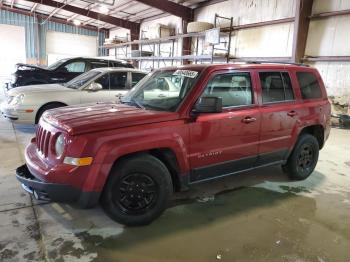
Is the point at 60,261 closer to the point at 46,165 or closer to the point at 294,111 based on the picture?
the point at 46,165

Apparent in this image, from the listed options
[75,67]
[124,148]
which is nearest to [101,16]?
[75,67]

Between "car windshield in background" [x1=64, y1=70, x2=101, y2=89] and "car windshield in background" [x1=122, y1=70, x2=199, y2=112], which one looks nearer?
"car windshield in background" [x1=122, y1=70, x2=199, y2=112]

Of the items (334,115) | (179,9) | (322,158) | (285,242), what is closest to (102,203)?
(285,242)

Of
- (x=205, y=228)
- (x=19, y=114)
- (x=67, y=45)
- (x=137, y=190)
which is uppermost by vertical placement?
(x=67, y=45)

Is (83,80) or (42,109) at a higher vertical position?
(83,80)

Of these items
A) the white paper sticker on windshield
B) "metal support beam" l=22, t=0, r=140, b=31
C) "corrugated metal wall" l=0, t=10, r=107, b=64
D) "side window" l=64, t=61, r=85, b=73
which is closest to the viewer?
the white paper sticker on windshield

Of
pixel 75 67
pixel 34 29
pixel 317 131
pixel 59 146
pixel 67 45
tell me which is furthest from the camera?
pixel 67 45

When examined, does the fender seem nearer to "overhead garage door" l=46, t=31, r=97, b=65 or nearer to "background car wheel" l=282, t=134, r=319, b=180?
"background car wheel" l=282, t=134, r=319, b=180

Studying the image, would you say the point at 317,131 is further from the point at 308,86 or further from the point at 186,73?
the point at 186,73

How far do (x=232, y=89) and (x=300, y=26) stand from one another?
6.97m

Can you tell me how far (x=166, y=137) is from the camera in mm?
2832

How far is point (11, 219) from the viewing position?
297cm

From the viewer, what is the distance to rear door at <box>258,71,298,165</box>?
3637 millimetres

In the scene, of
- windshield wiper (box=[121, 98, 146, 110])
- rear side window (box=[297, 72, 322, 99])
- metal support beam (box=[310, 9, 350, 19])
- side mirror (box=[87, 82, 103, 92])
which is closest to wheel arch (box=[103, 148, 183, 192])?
windshield wiper (box=[121, 98, 146, 110])
